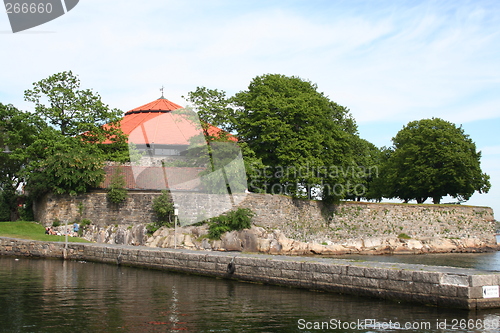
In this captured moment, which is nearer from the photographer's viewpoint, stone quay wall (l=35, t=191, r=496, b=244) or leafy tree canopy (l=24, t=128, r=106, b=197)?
leafy tree canopy (l=24, t=128, r=106, b=197)

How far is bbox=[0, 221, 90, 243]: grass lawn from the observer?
2664cm

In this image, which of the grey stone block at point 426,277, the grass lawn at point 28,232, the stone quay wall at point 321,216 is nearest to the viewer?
the grey stone block at point 426,277

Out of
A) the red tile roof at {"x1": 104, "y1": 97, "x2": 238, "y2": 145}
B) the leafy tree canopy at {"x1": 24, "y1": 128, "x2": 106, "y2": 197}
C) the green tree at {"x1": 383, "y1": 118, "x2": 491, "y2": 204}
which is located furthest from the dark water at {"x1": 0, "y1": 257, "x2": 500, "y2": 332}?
the green tree at {"x1": 383, "y1": 118, "x2": 491, "y2": 204}

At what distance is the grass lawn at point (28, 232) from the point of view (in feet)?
87.4

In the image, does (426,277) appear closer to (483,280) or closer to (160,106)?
(483,280)

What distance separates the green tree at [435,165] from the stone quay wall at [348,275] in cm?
3261

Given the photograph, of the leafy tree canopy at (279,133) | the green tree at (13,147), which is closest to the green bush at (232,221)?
the leafy tree canopy at (279,133)

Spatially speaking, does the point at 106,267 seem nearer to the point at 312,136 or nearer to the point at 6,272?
the point at 6,272

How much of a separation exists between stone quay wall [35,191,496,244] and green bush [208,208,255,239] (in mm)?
1701

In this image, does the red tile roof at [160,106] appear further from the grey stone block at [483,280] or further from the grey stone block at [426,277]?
the grey stone block at [483,280]

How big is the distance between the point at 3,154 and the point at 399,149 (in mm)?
35034

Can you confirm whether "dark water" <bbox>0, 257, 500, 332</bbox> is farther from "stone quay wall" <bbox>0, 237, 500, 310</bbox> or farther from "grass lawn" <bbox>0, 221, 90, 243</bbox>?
"grass lawn" <bbox>0, 221, 90, 243</bbox>

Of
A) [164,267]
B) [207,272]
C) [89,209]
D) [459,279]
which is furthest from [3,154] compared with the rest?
[459,279]

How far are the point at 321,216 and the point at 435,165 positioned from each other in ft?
51.6
